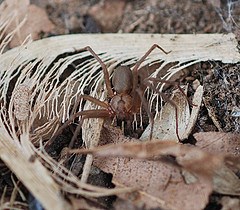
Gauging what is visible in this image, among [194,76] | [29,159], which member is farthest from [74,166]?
[194,76]

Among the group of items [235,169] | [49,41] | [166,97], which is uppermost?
[49,41]

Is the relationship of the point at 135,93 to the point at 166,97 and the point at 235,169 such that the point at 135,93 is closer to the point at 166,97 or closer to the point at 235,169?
the point at 166,97

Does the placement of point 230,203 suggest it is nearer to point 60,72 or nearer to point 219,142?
point 219,142

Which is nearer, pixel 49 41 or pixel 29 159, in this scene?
pixel 29 159

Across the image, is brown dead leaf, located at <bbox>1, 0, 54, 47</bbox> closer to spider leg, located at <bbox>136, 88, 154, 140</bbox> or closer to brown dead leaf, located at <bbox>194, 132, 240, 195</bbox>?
spider leg, located at <bbox>136, 88, 154, 140</bbox>

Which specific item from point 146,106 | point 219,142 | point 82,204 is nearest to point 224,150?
point 219,142

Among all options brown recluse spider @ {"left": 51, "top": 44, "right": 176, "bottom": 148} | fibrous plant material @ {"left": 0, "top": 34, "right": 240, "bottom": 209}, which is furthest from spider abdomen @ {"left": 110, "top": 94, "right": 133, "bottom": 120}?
fibrous plant material @ {"left": 0, "top": 34, "right": 240, "bottom": 209}
